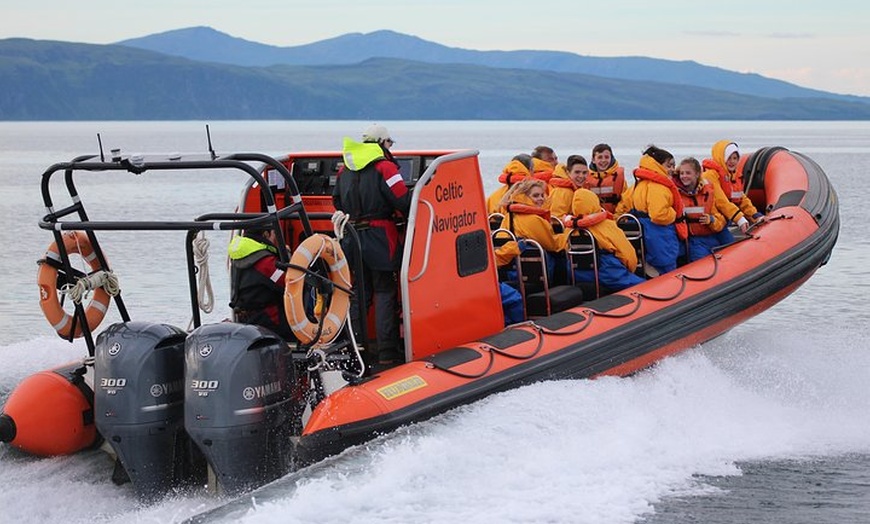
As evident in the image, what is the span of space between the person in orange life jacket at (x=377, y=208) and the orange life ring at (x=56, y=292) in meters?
1.12

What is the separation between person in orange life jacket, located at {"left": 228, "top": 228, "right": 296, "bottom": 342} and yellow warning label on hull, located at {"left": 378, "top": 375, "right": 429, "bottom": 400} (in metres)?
0.55

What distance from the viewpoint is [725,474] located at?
5.77 m

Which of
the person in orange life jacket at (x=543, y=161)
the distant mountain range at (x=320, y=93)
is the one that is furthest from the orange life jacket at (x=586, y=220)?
the distant mountain range at (x=320, y=93)

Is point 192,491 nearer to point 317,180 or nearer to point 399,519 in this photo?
point 399,519

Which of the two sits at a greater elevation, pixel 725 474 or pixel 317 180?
pixel 317 180

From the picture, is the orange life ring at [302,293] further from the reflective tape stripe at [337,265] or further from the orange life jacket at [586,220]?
the orange life jacket at [586,220]

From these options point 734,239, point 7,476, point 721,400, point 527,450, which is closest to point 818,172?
point 734,239

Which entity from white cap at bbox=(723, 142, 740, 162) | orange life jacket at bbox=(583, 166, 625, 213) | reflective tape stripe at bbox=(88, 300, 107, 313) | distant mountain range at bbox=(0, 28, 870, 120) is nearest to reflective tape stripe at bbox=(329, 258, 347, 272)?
reflective tape stripe at bbox=(88, 300, 107, 313)

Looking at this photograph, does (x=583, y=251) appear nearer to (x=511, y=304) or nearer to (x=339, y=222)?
(x=511, y=304)

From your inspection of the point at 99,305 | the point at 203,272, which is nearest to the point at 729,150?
the point at 203,272

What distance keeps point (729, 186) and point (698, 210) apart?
0.78 m

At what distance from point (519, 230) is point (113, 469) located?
8.53 ft

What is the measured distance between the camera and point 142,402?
486 cm

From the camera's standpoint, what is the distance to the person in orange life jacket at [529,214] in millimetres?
6773
